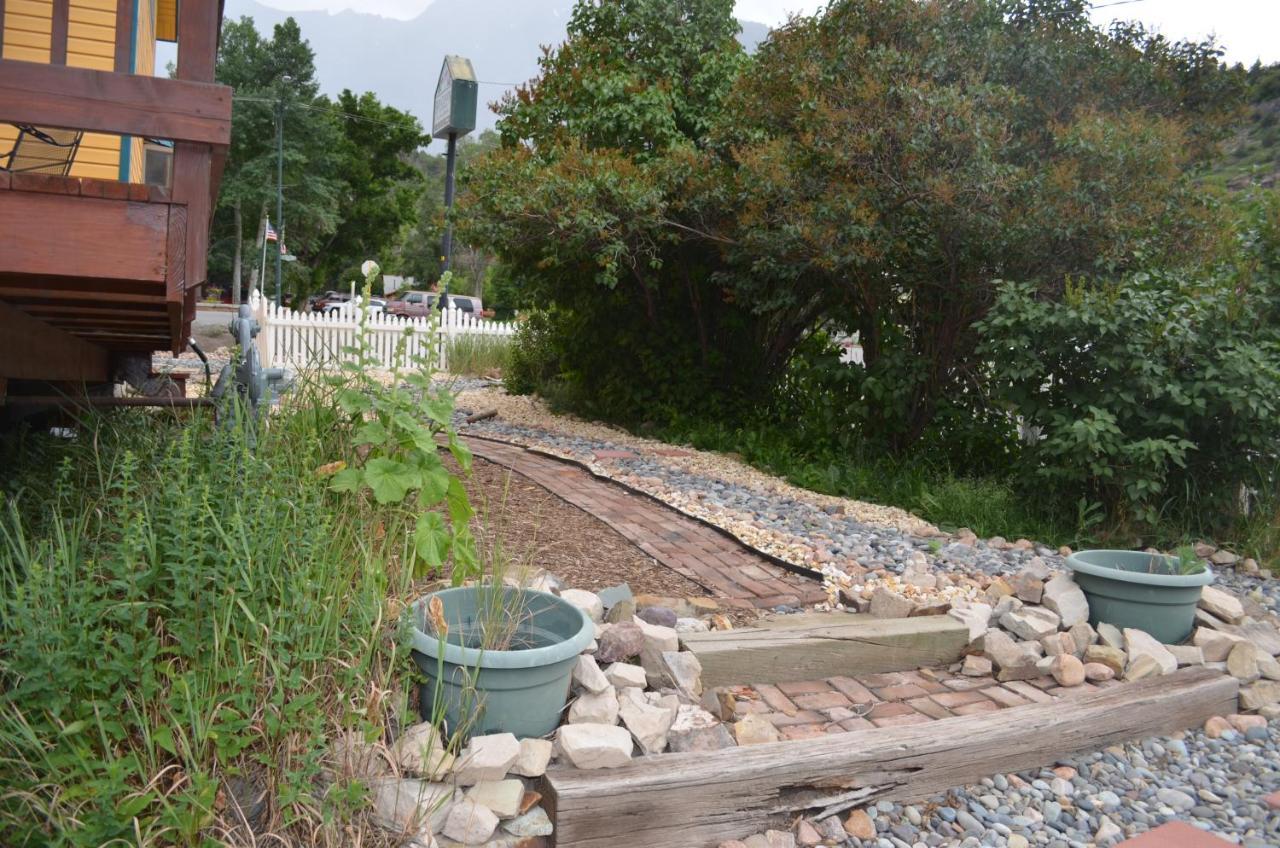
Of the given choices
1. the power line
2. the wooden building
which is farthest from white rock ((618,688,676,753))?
the power line

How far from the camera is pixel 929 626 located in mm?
3189

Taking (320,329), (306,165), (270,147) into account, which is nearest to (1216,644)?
(320,329)

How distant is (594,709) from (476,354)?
10.9 m

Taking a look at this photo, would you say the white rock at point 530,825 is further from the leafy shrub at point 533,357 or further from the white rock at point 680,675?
the leafy shrub at point 533,357

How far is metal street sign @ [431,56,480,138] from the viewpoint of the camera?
47.4 feet

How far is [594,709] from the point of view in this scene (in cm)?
236

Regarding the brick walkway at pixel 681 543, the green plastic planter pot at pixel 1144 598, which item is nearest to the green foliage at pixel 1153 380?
the green plastic planter pot at pixel 1144 598

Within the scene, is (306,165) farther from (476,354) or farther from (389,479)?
(389,479)

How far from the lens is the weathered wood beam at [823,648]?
9.37 ft

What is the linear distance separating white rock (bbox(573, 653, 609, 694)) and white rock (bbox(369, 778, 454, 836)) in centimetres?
51

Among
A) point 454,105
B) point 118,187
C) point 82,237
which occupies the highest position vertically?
point 454,105

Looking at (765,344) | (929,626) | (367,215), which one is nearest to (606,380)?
(765,344)

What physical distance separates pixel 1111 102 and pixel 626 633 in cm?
548

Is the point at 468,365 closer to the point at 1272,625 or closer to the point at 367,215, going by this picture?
the point at 1272,625
